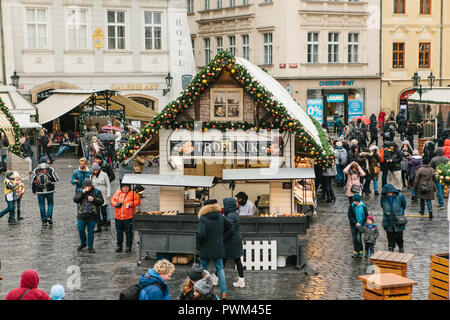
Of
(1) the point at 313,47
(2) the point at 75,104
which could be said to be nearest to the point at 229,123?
(2) the point at 75,104

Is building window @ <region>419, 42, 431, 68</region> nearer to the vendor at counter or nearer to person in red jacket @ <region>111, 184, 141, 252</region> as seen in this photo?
the vendor at counter

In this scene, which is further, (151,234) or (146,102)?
(146,102)

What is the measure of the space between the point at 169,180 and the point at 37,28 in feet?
82.0

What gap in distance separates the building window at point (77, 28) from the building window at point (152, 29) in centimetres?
310

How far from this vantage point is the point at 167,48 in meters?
38.8

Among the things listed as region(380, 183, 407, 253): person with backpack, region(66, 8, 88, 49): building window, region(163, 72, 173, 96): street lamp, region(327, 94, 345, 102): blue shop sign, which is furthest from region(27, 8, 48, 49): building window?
region(380, 183, 407, 253): person with backpack

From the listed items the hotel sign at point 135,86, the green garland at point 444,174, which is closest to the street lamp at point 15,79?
the hotel sign at point 135,86

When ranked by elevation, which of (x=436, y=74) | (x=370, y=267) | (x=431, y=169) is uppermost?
(x=436, y=74)

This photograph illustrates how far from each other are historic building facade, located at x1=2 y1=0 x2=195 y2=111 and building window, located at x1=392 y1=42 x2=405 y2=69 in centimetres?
1442

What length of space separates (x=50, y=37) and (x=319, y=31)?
53.6ft

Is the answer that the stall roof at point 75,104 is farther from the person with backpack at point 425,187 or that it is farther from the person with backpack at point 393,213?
the person with backpack at point 393,213

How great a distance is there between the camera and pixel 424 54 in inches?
1877
